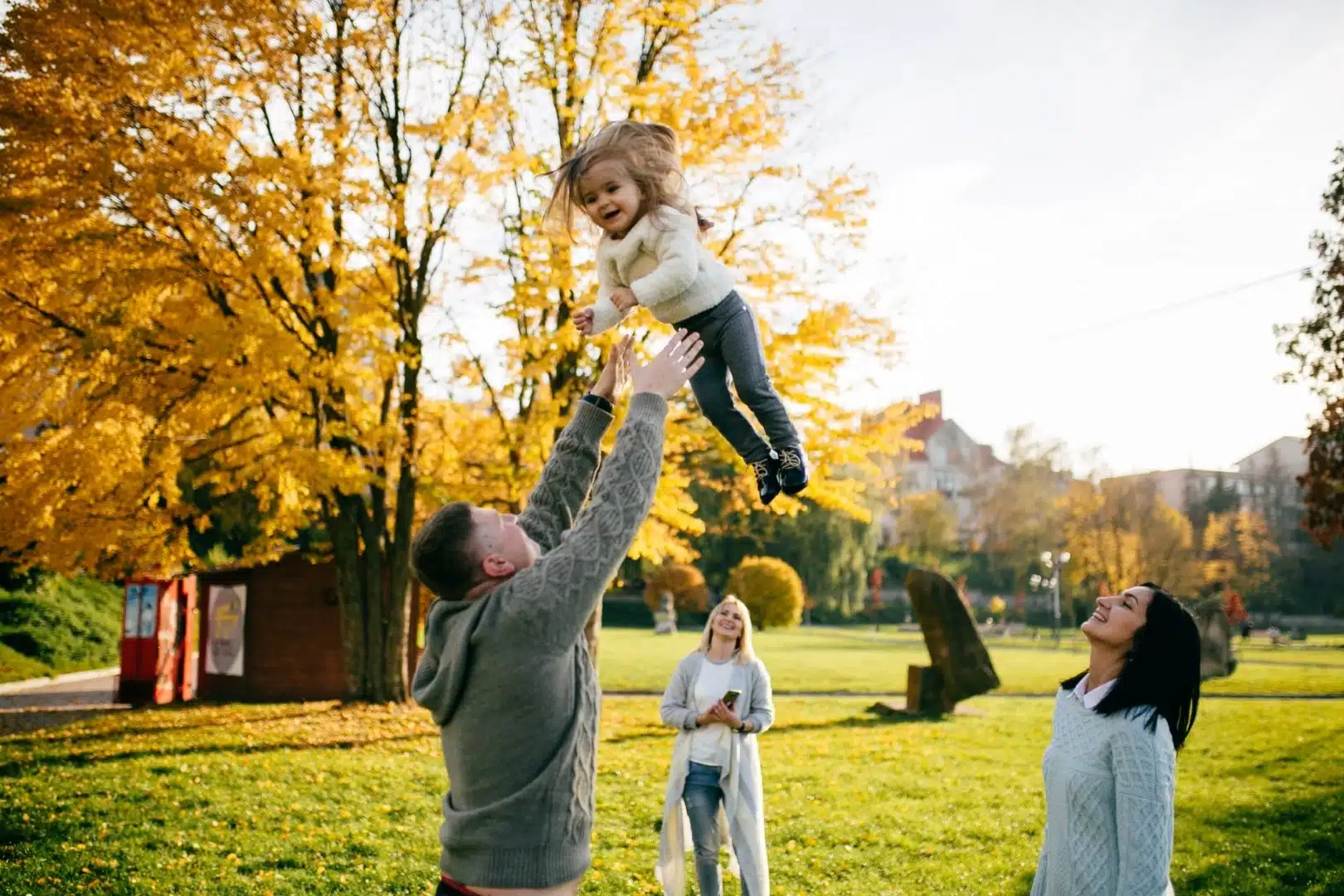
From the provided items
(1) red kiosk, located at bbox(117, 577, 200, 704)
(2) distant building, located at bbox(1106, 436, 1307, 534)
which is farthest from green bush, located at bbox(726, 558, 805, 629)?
(2) distant building, located at bbox(1106, 436, 1307, 534)

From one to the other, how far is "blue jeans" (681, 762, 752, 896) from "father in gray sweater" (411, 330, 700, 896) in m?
3.51

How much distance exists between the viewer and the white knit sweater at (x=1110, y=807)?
10.1 feet

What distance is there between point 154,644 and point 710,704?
1149 centimetres

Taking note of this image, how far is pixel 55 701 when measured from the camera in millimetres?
14766

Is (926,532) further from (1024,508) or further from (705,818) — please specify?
(705,818)

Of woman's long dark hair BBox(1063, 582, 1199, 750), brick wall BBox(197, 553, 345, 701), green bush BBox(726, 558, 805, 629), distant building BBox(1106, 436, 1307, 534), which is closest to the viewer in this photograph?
woman's long dark hair BBox(1063, 582, 1199, 750)

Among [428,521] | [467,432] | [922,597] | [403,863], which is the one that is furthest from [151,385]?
[922,597]

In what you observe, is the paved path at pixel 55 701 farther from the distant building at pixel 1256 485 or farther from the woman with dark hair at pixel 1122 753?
the distant building at pixel 1256 485

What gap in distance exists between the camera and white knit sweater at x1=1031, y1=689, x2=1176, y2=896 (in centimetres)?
308

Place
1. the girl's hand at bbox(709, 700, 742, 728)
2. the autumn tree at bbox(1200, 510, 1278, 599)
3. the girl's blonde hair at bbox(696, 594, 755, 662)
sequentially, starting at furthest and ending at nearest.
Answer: the autumn tree at bbox(1200, 510, 1278, 599) → the girl's blonde hair at bbox(696, 594, 755, 662) → the girl's hand at bbox(709, 700, 742, 728)

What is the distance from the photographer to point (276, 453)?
9.63 metres

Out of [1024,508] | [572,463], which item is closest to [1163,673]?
[572,463]

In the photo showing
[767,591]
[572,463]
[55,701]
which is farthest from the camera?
[767,591]

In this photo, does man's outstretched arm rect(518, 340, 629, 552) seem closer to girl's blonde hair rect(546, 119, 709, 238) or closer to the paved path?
girl's blonde hair rect(546, 119, 709, 238)
